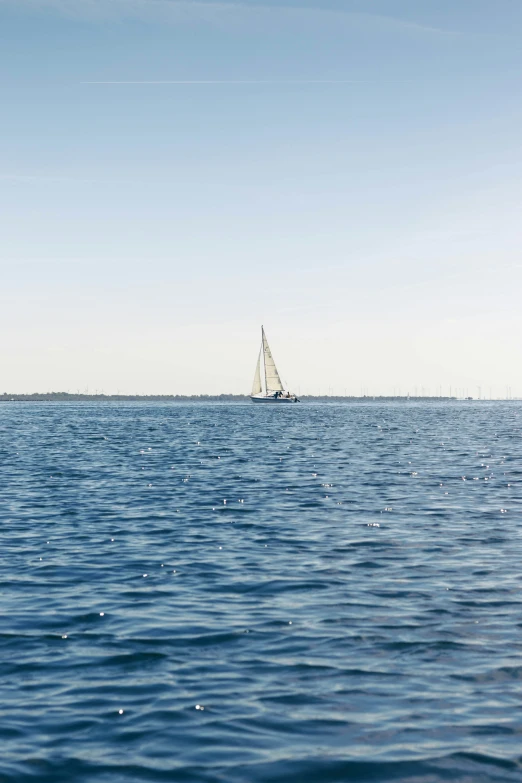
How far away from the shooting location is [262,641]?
44.3 ft

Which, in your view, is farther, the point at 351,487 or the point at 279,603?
the point at 351,487

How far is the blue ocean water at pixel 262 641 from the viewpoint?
9391mm

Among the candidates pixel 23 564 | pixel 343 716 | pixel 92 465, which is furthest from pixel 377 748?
pixel 92 465

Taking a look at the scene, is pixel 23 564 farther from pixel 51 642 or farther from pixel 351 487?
pixel 351 487

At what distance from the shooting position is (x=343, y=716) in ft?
34.1

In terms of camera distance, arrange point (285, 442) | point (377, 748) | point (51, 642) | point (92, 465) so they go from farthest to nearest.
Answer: point (285, 442) < point (92, 465) < point (51, 642) < point (377, 748)

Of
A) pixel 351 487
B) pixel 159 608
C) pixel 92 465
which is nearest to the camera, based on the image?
pixel 159 608

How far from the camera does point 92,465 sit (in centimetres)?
4919

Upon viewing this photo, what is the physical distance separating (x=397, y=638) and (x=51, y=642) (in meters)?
A: 5.86

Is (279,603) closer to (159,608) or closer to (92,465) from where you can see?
(159,608)

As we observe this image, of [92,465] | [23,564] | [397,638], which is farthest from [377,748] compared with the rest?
[92,465]

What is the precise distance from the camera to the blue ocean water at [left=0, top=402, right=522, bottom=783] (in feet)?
30.8

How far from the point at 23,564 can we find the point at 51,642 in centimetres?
667

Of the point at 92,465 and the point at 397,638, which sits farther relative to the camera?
the point at 92,465
